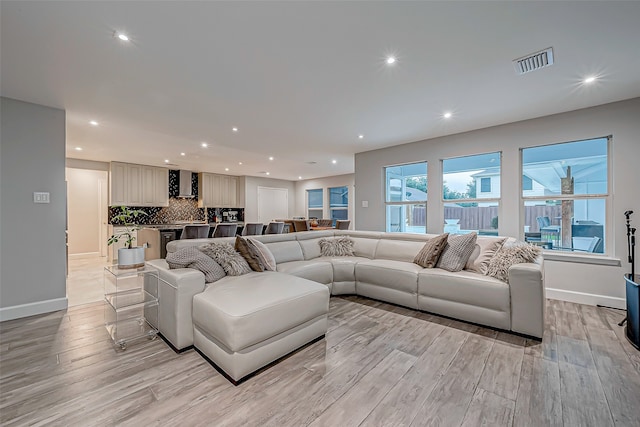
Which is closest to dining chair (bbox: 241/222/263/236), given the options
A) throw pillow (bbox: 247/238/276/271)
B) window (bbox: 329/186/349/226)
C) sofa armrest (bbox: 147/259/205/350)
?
throw pillow (bbox: 247/238/276/271)

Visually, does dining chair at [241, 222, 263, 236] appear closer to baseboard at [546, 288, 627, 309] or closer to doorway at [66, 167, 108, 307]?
doorway at [66, 167, 108, 307]

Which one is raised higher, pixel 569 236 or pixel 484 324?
pixel 569 236

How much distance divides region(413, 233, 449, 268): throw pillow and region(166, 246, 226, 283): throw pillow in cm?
238

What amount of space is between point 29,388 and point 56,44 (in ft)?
8.30

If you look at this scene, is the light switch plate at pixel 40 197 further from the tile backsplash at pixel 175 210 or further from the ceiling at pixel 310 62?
the tile backsplash at pixel 175 210

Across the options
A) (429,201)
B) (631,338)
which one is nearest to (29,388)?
(631,338)

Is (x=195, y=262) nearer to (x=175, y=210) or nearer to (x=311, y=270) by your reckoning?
(x=311, y=270)

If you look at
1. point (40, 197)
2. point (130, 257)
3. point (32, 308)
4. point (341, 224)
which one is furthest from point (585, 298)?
point (40, 197)

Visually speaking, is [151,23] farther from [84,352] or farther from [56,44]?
[84,352]

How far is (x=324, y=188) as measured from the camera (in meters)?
10.2

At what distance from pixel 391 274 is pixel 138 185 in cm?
700

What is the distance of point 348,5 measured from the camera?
1736mm

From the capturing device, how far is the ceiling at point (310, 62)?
182 cm

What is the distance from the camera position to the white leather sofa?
7.55ft
